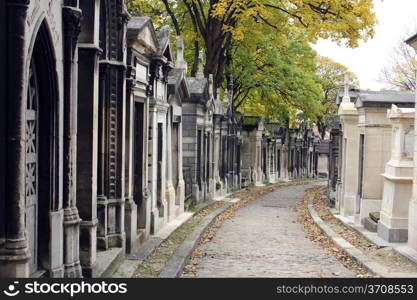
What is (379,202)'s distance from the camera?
49.7 feet

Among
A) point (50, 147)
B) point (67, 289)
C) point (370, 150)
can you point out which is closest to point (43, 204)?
point (50, 147)

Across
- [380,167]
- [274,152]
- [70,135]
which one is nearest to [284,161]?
[274,152]

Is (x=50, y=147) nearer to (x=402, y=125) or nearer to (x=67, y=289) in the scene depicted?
(x=67, y=289)

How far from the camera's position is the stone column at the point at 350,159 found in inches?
687

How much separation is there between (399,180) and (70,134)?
7287 mm

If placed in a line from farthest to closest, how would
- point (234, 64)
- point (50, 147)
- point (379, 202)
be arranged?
point (234, 64) < point (379, 202) < point (50, 147)

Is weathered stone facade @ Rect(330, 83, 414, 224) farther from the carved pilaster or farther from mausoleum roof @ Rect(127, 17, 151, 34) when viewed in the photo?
the carved pilaster

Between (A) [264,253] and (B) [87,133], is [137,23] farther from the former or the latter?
(A) [264,253]

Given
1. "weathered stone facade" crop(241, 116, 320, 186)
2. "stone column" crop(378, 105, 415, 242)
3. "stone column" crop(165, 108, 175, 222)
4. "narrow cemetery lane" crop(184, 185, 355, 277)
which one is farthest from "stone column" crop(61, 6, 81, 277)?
"weathered stone facade" crop(241, 116, 320, 186)

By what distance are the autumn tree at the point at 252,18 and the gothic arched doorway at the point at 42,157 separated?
13.5 metres

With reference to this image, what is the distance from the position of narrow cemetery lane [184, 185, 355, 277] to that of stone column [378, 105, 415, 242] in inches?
56.1

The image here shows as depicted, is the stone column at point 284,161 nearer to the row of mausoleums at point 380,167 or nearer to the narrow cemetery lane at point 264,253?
the row of mausoleums at point 380,167

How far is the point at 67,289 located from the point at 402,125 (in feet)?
27.9

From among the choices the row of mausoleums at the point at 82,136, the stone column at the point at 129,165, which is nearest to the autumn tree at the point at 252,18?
the row of mausoleums at the point at 82,136
